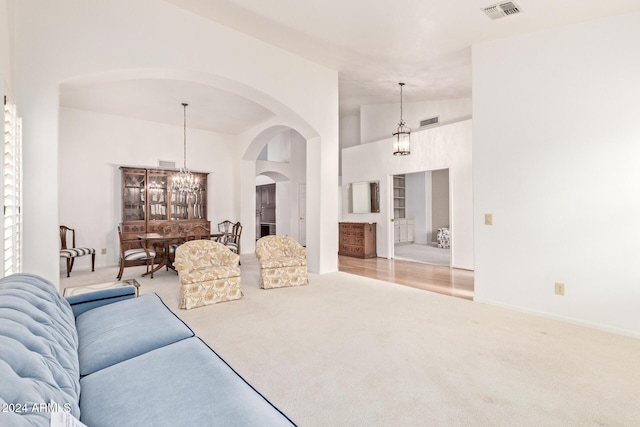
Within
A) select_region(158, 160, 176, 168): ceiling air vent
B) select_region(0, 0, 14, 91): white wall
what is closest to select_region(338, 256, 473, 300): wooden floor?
select_region(158, 160, 176, 168): ceiling air vent

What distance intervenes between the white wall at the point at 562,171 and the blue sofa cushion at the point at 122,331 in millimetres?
3587

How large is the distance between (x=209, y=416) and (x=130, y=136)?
718 cm

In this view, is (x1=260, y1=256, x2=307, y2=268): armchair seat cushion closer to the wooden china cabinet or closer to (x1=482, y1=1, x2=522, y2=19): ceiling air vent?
the wooden china cabinet

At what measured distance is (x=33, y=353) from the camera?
1017 millimetres

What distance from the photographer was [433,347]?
8.76ft

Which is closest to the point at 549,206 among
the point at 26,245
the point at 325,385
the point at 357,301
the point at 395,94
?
the point at 357,301

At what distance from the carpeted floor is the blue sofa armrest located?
5798mm

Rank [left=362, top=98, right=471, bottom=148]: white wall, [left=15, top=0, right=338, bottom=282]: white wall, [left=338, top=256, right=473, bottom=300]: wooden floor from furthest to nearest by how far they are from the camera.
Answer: [left=362, top=98, right=471, bottom=148]: white wall → [left=338, top=256, right=473, bottom=300]: wooden floor → [left=15, top=0, right=338, bottom=282]: white wall

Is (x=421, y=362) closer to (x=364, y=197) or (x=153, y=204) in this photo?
(x=364, y=197)

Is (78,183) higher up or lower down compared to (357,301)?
higher up

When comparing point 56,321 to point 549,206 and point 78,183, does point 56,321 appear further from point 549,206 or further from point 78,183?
point 78,183

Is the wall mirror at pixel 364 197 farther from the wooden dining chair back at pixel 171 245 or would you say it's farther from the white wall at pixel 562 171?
the wooden dining chair back at pixel 171 245

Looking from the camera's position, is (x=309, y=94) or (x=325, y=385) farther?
(x=309, y=94)

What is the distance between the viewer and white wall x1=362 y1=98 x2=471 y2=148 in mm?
6570
